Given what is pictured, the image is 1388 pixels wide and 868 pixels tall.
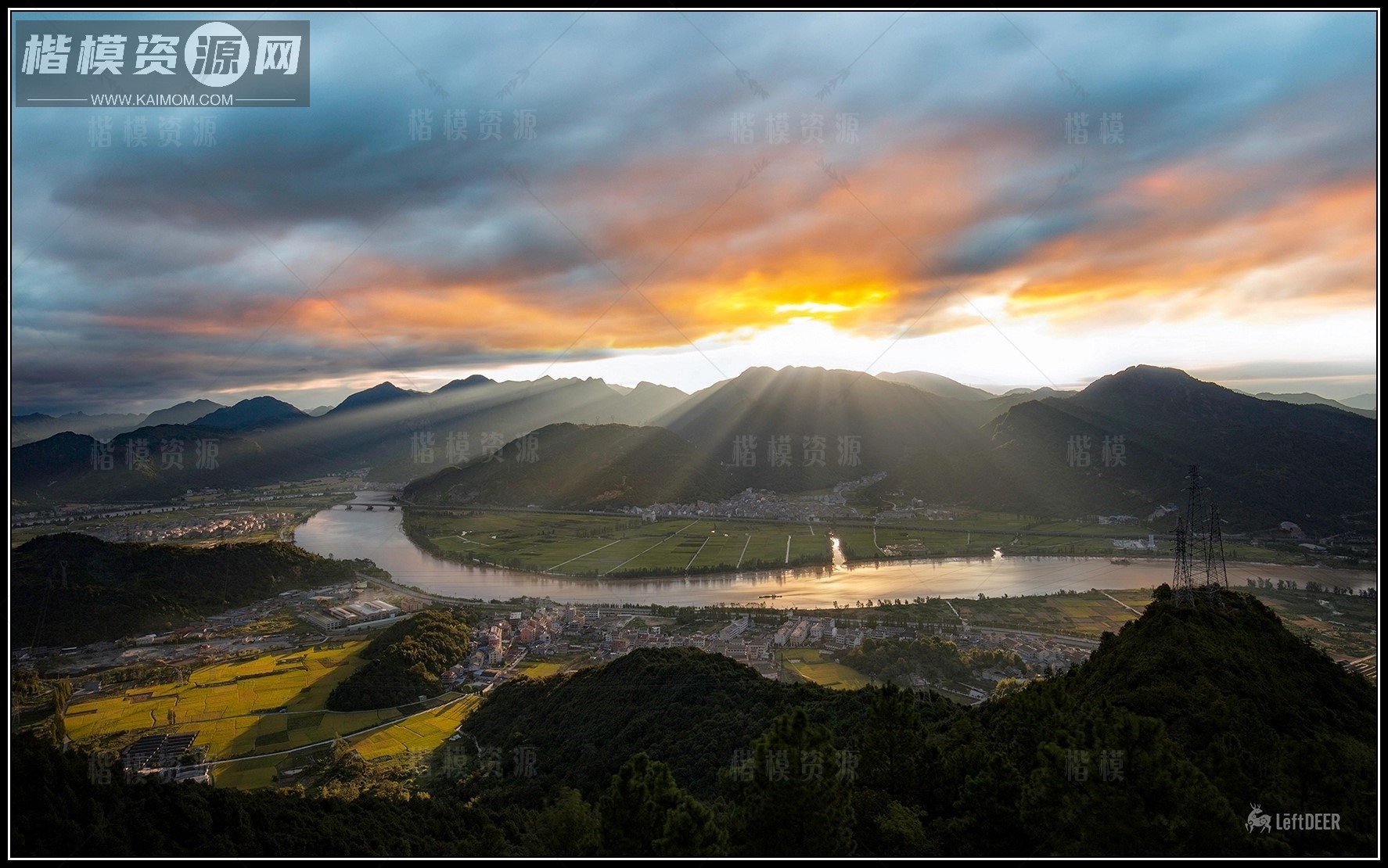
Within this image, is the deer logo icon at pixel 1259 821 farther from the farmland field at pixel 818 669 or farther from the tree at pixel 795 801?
the farmland field at pixel 818 669

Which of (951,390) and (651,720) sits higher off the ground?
(951,390)

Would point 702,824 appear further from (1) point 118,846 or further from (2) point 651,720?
(2) point 651,720

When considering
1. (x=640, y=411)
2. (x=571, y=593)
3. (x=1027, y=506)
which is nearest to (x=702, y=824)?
(x=571, y=593)

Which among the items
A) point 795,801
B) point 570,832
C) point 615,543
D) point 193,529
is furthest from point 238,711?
point 193,529

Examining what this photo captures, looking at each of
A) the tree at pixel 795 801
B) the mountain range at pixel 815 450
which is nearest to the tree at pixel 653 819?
the tree at pixel 795 801

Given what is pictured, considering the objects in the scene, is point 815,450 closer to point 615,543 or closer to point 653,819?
point 615,543

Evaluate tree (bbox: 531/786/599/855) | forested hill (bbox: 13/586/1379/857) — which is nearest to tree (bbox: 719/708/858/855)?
forested hill (bbox: 13/586/1379/857)
